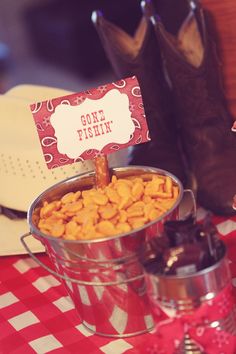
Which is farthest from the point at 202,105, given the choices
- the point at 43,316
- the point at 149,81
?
the point at 43,316

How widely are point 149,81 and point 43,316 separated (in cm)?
56

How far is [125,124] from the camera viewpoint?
95 centimetres

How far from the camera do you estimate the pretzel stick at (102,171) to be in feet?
3.24

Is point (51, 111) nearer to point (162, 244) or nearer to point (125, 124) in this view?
point (125, 124)

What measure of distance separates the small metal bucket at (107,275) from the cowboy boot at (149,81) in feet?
1.27

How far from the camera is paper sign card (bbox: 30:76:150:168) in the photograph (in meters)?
0.93

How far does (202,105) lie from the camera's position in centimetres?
130

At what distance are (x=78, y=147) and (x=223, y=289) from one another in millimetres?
311

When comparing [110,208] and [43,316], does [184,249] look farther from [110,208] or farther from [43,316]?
[43,316]

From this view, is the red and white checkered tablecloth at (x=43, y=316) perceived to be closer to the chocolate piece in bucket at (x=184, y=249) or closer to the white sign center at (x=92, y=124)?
the chocolate piece in bucket at (x=184, y=249)

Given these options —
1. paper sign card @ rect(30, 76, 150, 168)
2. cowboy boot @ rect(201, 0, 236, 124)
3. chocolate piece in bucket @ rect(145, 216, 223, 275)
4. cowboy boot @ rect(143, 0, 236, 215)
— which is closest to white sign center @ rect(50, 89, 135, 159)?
paper sign card @ rect(30, 76, 150, 168)

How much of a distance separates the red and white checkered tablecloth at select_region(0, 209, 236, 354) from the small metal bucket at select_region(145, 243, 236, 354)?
9 cm

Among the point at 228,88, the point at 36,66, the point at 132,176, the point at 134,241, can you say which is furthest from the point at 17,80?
the point at 134,241

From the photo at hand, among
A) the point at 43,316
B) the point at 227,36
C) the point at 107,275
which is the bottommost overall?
the point at 43,316
